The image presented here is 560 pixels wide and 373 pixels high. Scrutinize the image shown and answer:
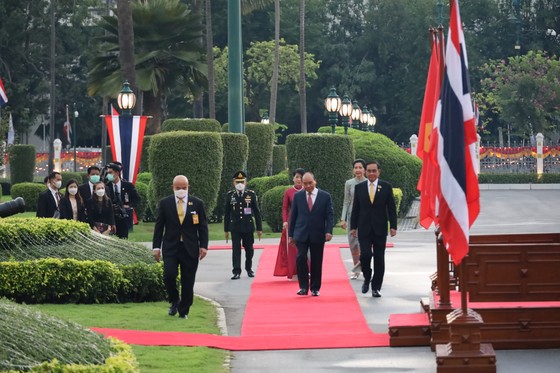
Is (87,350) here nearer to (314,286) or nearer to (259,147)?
(314,286)

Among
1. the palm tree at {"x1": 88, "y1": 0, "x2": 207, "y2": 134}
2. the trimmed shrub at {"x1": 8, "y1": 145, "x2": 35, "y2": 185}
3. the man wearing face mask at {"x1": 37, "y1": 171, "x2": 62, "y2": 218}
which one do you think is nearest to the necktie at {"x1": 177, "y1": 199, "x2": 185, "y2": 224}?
the man wearing face mask at {"x1": 37, "y1": 171, "x2": 62, "y2": 218}

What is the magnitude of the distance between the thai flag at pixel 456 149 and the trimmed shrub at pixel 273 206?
2186 centimetres

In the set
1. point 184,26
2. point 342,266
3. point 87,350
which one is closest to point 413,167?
point 184,26

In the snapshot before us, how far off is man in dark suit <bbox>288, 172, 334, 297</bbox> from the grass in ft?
4.94

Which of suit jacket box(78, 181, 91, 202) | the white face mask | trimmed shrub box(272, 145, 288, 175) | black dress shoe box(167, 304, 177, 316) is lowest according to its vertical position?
trimmed shrub box(272, 145, 288, 175)

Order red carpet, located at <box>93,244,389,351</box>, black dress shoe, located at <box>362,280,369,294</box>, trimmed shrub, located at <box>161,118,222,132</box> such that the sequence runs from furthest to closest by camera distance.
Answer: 1. trimmed shrub, located at <box>161,118,222,132</box>
2. black dress shoe, located at <box>362,280,369,294</box>
3. red carpet, located at <box>93,244,389,351</box>

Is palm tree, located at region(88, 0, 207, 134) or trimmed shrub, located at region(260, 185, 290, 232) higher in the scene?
palm tree, located at region(88, 0, 207, 134)

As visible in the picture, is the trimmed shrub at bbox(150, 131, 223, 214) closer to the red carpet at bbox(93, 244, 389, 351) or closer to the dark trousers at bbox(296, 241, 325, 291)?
the red carpet at bbox(93, 244, 389, 351)

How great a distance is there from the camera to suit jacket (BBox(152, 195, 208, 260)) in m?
17.1

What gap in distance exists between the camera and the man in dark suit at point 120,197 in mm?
25109

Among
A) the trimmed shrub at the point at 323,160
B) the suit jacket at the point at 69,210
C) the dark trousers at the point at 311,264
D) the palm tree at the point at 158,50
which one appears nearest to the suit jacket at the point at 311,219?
the dark trousers at the point at 311,264

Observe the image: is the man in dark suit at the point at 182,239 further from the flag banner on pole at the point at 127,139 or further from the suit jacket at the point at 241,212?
the flag banner on pole at the point at 127,139

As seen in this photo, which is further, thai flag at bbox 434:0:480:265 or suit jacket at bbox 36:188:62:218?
suit jacket at bbox 36:188:62:218

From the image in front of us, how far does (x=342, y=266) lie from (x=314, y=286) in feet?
17.4
